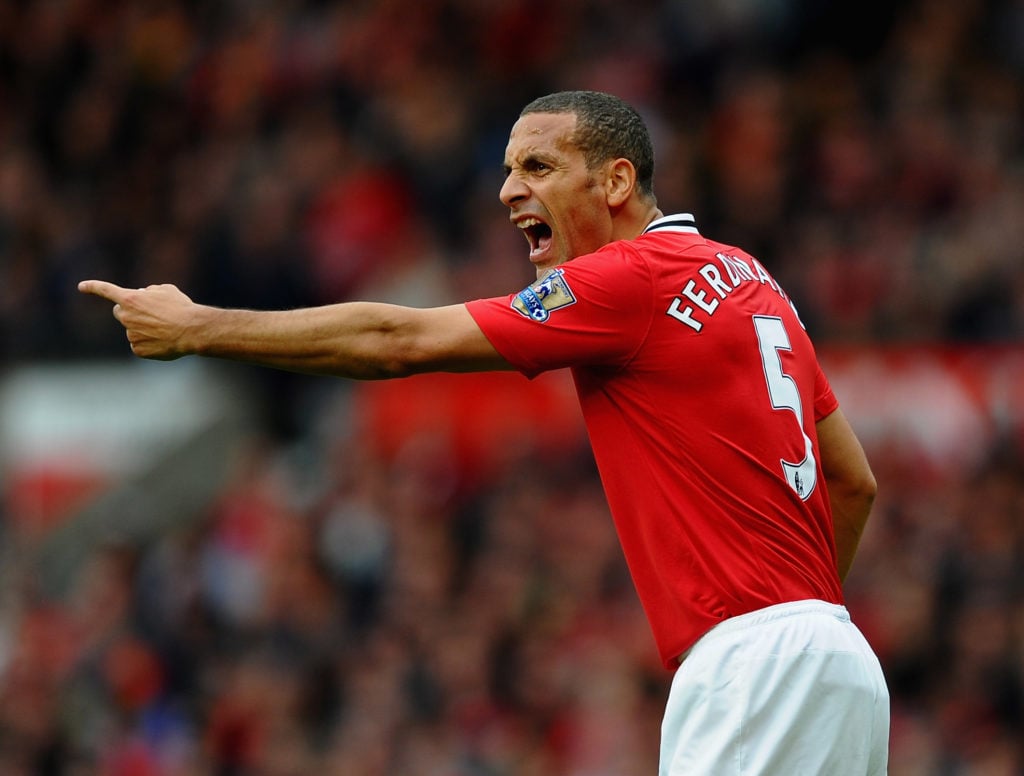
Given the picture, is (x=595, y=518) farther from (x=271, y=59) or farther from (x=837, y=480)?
(x=271, y=59)

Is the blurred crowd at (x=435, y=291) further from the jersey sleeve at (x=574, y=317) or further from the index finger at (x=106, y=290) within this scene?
the index finger at (x=106, y=290)

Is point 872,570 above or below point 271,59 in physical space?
below

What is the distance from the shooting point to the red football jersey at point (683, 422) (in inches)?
176

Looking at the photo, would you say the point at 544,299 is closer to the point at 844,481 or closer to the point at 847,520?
the point at 844,481

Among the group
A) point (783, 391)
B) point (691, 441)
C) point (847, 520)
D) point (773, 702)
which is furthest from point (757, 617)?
point (847, 520)

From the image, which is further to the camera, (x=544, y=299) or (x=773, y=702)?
(x=544, y=299)

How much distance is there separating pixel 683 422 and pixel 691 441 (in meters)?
0.05

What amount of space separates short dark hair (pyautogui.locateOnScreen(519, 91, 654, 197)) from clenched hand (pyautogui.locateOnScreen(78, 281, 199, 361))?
1.09m

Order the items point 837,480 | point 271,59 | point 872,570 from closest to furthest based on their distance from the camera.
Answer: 1. point 837,480
2. point 872,570
3. point 271,59

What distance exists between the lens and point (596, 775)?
9.38m

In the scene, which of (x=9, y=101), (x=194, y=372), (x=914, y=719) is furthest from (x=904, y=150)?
(x=9, y=101)

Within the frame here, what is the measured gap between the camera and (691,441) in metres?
4.52

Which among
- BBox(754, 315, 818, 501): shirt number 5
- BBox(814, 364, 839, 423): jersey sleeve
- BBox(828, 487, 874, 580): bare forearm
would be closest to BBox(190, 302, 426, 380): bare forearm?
BBox(754, 315, 818, 501): shirt number 5

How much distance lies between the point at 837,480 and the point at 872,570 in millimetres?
4657
